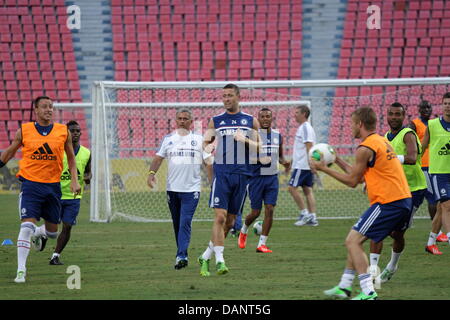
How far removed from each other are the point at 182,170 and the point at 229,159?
2.93ft

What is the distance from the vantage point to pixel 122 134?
60.9ft

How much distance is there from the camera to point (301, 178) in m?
15.8

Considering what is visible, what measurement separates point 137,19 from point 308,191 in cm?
1514

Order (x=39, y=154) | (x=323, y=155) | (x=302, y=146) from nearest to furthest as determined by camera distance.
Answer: (x=323, y=155) → (x=39, y=154) → (x=302, y=146)

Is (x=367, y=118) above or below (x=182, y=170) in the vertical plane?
above

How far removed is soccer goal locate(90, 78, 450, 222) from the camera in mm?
16328

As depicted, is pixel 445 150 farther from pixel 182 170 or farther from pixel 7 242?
pixel 7 242

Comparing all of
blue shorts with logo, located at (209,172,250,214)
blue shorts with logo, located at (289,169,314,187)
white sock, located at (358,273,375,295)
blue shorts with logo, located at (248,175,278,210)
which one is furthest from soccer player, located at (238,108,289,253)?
white sock, located at (358,273,375,295)

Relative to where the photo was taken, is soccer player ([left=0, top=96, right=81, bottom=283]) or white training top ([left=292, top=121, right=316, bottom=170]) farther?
white training top ([left=292, top=121, right=316, bottom=170])

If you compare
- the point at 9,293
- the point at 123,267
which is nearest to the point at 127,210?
the point at 123,267

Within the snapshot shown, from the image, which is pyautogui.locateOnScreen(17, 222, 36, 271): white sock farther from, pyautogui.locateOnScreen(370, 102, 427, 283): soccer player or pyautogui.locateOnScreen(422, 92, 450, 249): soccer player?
pyautogui.locateOnScreen(422, 92, 450, 249): soccer player

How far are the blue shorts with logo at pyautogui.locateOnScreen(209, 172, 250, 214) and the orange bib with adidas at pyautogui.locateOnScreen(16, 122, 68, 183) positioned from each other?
197 cm

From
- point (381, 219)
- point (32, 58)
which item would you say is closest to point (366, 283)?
point (381, 219)

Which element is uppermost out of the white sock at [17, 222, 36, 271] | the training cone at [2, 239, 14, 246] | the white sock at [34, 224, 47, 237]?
the white sock at [17, 222, 36, 271]
